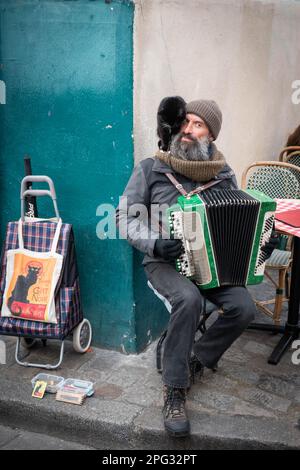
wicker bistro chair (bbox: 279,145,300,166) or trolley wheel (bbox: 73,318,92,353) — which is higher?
wicker bistro chair (bbox: 279,145,300,166)

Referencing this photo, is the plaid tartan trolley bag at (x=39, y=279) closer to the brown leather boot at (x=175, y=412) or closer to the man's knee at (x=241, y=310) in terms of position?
the brown leather boot at (x=175, y=412)

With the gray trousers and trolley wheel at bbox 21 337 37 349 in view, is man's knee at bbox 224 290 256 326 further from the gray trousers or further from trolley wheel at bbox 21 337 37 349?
trolley wheel at bbox 21 337 37 349

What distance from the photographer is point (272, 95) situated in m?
5.37

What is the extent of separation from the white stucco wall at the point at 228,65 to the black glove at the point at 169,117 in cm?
22

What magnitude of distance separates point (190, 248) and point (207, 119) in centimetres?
85

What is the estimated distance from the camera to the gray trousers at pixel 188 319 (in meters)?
2.92

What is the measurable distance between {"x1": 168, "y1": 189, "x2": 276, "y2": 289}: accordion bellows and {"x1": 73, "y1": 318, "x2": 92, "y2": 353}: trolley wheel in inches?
36.3

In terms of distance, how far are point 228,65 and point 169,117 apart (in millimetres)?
1426

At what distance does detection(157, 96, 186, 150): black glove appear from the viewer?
10.4 feet

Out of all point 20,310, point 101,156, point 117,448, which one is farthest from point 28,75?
point 117,448

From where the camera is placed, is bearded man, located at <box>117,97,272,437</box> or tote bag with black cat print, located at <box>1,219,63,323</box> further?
tote bag with black cat print, located at <box>1,219,63,323</box>

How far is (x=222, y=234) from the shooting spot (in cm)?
293

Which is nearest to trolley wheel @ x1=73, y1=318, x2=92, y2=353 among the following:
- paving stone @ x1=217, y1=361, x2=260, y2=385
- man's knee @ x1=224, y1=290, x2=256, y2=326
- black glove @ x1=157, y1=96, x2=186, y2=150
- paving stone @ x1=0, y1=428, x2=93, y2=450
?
paving stone @ x1=0, y1=428, x2=93, y2=450

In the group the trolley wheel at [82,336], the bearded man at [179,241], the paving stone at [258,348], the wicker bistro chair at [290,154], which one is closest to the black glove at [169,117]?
the bearded man at [179,241]
